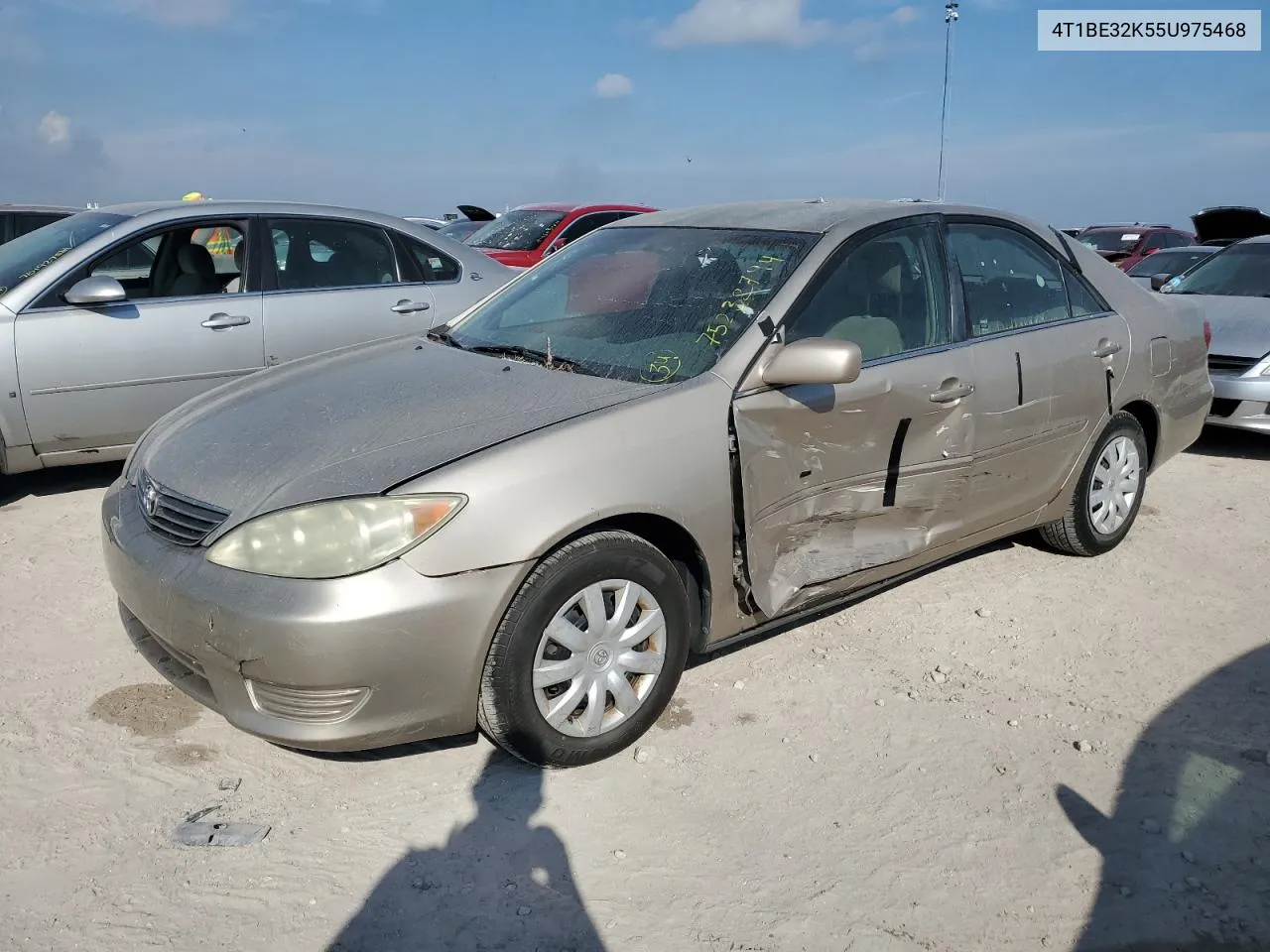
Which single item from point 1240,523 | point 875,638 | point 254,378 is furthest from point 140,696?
point 1240,523

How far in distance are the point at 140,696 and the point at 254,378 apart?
1.18 meters

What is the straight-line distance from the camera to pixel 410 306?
6277 millimetres

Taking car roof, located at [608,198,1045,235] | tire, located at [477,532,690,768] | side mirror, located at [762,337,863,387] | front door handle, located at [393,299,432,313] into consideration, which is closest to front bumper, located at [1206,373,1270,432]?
car roof, located at [608,198,1045,235]

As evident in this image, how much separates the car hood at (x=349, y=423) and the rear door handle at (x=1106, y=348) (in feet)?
7.63

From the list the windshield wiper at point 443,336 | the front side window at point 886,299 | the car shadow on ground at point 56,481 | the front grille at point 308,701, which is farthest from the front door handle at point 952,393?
the car shadow on ground at point 56,481

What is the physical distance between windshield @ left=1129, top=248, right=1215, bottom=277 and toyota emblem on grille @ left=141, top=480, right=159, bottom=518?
492 inches

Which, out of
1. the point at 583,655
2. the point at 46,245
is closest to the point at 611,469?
the point at 583,655

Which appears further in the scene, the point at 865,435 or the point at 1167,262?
the point at 1167,262

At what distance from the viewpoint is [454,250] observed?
661 centimetres

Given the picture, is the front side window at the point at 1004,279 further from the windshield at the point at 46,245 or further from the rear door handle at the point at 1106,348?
the windshield at the point at 46,245

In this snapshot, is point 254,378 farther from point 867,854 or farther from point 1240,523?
point 1240,523

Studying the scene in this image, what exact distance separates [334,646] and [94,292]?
353 centimetres

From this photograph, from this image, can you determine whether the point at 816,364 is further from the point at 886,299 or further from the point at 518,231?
the point at 518,231

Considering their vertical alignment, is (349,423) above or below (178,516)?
above
